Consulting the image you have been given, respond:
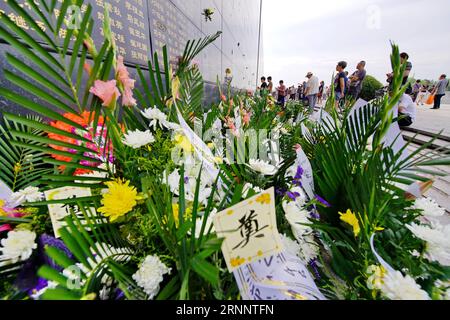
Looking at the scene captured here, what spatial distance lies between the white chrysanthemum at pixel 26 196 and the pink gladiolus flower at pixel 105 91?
264mm

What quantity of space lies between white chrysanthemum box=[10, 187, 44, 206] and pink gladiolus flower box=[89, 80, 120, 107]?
26 centimetres

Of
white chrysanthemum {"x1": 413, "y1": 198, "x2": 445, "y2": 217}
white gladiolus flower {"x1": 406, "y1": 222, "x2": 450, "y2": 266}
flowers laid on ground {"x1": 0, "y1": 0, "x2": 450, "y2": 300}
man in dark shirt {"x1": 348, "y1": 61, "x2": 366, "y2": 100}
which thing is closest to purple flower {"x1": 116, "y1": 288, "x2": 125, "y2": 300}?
flowers laid on ground {"x1": 0, "y1": 0, "x2": 450, "y2": 300}

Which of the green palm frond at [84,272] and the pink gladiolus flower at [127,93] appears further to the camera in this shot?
the pink gladiolus flower at [127,93]

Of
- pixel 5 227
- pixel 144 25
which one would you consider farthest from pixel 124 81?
pixel 144 25

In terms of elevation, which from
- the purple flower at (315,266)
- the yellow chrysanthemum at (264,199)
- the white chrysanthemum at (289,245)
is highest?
the yellow chrysanthemum at (264,199)

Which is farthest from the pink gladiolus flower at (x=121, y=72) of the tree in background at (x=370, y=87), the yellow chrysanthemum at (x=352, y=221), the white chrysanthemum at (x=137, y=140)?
the tree in background at (x=370, y=87)

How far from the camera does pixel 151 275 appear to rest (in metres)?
0.31

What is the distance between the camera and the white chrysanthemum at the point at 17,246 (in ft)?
1.18

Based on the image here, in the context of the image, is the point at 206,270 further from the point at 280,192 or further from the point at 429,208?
the point at 429,208

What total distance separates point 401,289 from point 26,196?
70 centimetres

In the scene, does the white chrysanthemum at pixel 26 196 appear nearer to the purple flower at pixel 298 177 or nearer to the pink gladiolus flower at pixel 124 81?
the pink gladiolus flower at pixel 124 81

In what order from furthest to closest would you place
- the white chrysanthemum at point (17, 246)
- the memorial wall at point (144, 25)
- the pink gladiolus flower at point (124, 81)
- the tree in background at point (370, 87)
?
the tree in background at point (370, 87), the memorial wall at point (144, 25), the pink gladiolus flower at point (124, 81), the white chrysanthemum at point (17, 246)

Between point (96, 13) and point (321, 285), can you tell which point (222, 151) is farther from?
point (96, 13)

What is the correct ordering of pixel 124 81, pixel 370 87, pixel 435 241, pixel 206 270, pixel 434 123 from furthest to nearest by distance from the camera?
pixel 370 87, pixel 434 123, pixel 124 81, pixel 435 241, pixel 206 270
